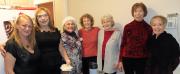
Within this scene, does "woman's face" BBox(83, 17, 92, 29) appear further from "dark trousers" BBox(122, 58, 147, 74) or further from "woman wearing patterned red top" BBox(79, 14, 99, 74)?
"dark trousers" BBox(122, 58, 147, 74)

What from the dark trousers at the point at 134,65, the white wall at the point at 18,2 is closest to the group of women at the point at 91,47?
the dark trousers at the point at 134,65

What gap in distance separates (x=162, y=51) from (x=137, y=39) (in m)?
0.36

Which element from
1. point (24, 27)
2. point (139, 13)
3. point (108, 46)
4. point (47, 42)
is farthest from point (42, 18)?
point (139, 13)

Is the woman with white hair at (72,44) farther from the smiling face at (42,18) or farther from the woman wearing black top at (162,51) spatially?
the woman wearing black top at (162,51)

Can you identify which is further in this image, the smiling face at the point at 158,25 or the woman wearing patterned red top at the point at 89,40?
the woman wearing patterned red top at the point at 89,40

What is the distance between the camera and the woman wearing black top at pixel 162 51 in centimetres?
227

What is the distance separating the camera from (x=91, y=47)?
2.96 metres

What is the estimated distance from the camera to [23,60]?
2.15 meters

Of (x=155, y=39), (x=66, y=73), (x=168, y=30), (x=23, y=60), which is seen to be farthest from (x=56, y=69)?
(x=168, y=30)

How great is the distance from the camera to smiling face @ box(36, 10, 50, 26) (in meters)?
2.50

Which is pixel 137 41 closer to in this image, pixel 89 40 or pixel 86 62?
pixel 89 40

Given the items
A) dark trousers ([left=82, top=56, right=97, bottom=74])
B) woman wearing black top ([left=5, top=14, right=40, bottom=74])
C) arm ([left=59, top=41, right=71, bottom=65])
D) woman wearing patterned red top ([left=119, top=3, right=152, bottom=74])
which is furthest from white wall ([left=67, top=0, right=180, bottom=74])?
woman wearing black top ([left=5, top=14, right=40, bottom=74])

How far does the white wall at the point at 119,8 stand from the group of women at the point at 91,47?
0.16m

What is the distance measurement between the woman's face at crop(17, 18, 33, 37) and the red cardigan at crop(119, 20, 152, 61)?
110cm
